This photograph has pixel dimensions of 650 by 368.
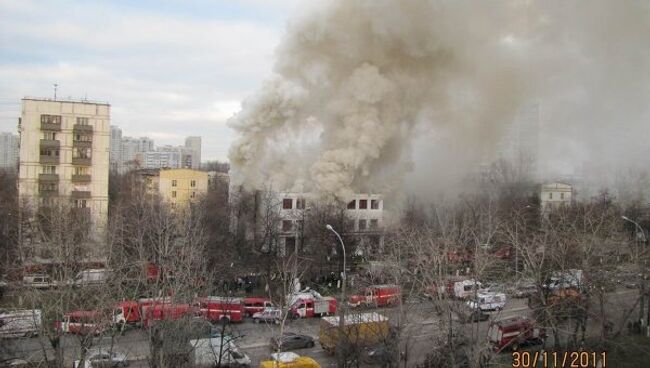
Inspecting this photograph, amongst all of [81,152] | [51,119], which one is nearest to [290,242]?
[81,152]

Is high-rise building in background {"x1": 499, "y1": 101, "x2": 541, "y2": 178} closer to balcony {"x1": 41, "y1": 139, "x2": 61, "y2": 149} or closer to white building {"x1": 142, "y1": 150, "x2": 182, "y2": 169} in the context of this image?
balcony {"x1": 41, "y1": 139, "x2": 61, "y2": 149}

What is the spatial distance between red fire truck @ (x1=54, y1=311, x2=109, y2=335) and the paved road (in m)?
0.35

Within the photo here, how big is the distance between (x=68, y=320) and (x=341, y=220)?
1259 centimetres

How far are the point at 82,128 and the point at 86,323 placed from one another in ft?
55.0

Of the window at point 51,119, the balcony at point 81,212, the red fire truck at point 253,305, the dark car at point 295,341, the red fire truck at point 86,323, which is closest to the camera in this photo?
the red fire truck at point 86,323

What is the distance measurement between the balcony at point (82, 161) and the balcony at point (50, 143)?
0.84 metres

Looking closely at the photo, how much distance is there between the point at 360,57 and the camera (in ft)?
80.2

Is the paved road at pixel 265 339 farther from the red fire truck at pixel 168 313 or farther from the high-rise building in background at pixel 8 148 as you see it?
the high-rise building in background at pixel 8 148

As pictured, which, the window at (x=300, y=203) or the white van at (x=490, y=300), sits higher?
the window at (x=300, y=203)

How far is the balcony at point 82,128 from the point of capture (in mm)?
23531

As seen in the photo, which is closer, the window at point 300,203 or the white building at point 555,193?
the window at point 300,203

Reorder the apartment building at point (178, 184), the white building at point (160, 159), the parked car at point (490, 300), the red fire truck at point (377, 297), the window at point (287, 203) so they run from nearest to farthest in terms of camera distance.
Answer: the red fire truck at point (377, 297)
the parked car at point (490, 300)
the window at point (287, 203)
the apartment building at point (178, 184)
the white building at point (160, 159)

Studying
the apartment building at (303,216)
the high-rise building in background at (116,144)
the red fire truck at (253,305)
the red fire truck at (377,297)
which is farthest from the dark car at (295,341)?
the high-rise building in background at (116,144)

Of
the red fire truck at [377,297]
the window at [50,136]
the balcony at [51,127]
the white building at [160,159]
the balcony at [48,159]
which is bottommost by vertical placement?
the red fire truck at [377,297]
